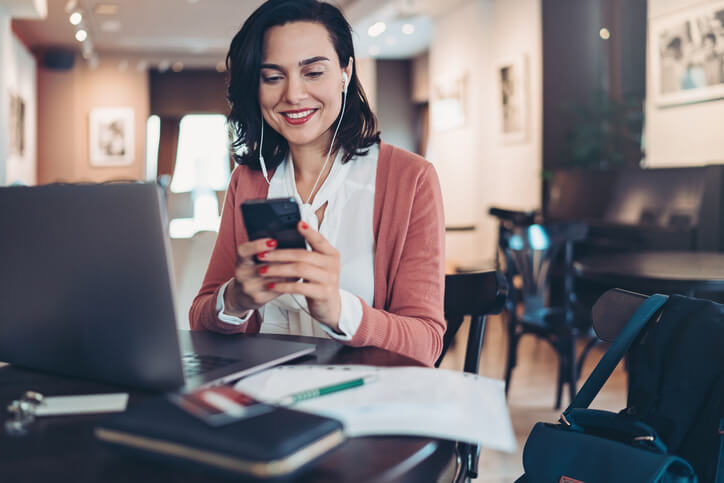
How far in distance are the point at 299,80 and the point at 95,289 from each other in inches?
27.9

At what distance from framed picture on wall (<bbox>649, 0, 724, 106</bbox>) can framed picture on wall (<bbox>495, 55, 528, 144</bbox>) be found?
1828mm

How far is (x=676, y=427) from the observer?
1062 mm

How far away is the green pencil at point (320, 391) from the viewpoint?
2.35ft

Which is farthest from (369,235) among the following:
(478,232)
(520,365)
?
(478,232)

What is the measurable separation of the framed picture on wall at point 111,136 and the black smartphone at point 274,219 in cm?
1167

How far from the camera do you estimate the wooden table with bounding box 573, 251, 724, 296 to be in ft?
8.06

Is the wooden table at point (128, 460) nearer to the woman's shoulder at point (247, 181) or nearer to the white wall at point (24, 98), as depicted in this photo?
the woman's shoulder at point (247, 181)

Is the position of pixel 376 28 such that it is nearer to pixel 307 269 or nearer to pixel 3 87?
pixel 3 87

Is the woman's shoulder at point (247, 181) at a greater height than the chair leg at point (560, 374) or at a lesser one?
greater

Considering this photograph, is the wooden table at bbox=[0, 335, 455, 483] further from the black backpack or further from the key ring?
the black backpack

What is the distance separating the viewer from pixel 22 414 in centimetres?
73

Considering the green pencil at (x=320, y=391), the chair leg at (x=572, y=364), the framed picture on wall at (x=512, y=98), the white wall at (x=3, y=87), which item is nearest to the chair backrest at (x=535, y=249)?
the chair leg at (x=572, y=364)

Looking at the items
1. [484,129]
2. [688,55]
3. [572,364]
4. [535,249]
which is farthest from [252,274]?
[484,129]

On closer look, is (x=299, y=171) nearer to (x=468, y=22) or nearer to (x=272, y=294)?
(x=272, y=294)
